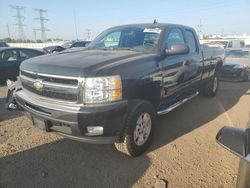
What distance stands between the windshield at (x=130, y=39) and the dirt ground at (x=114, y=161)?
5.41 ft

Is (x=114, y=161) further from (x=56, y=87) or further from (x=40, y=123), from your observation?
(x=56, y=87)

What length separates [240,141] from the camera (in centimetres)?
159

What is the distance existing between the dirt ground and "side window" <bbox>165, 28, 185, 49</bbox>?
5.38 ft

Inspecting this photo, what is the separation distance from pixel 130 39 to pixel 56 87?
6.39 feet

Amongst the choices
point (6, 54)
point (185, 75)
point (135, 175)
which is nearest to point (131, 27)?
point (185, 75)

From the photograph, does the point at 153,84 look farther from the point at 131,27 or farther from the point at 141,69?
the point at 131,27

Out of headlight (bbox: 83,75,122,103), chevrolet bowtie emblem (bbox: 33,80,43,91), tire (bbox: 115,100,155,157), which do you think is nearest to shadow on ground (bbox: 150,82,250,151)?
tire (bbox: 115,100,155,157)

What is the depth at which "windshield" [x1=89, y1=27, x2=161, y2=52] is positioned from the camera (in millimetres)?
4188

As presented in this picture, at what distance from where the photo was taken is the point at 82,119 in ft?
9.35

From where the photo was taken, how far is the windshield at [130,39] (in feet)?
13.7

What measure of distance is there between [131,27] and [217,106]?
324 cm

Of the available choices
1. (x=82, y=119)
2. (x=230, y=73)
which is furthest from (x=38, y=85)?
(x=230, y=73)

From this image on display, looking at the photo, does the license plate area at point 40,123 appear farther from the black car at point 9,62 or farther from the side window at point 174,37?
the black car at point 9,62

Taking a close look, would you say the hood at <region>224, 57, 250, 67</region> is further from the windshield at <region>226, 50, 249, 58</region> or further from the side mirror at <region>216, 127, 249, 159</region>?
the side mirror at <region>216, 127, 249, 159</region>
